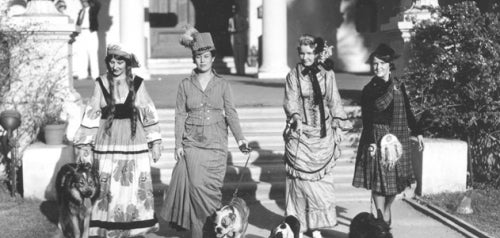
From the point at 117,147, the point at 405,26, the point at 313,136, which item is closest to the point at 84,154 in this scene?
the point at 117,147

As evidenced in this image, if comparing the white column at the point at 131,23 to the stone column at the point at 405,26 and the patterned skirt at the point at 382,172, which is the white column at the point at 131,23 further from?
the patterned skirt at the point at 382,172

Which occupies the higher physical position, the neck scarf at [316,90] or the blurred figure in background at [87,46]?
the blurred figure in background at [87,46]

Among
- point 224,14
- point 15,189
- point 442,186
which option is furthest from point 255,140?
point 224,14

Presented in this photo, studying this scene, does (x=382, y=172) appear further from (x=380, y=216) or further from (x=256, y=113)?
(x=256, y=113)

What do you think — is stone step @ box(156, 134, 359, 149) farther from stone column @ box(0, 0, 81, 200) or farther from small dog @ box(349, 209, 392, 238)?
small dog @ box(349, 209, 392, 238)

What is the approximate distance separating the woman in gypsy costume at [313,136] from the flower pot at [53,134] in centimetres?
315

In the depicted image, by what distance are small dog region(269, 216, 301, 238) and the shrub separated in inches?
140

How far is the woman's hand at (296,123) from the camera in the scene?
6.58m

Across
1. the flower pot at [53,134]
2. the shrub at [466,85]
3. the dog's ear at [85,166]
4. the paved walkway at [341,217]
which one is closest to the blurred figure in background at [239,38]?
the paved walkway at [341,217]

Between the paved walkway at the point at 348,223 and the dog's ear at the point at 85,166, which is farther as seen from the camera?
the paved walkway at the point at 348,223

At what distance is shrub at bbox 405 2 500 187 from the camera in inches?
344

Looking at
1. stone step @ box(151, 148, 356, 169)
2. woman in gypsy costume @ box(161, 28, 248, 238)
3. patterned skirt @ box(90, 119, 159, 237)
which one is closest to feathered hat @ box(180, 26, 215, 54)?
woman in gypsy costume @ box(161, 28, 248, 238)

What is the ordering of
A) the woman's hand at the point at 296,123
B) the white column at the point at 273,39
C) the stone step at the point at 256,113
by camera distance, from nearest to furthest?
the woman's hand at the point at 296,123 < the stone step at the point at 256,113 < the white column at the point at 273,39

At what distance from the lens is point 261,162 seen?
363 inches
